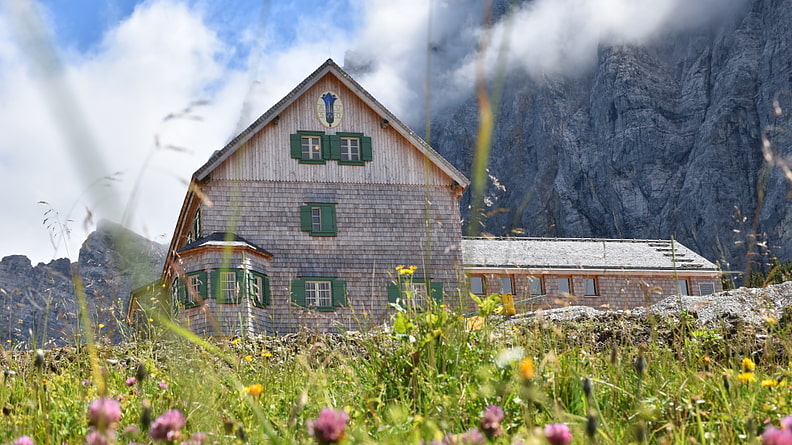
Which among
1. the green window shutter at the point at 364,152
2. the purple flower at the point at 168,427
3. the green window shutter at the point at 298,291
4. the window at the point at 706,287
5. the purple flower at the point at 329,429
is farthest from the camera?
the window at the point at 706,287

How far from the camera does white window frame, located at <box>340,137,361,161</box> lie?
80.8 feet

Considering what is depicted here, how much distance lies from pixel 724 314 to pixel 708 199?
72.3 metres

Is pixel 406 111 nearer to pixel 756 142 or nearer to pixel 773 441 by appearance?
pixel 756 142

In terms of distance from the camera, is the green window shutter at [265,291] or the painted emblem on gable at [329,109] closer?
the green window shutter at [265,291]

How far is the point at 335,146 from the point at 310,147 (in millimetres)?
741

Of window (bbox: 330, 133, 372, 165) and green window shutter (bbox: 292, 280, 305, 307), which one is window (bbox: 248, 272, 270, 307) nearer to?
green window shutter (bbox: 292, 280, 305, 307)

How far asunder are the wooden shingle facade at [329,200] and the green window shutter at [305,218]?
0.03m

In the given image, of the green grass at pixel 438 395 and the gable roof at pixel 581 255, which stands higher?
the gable roof at pixel 581 255

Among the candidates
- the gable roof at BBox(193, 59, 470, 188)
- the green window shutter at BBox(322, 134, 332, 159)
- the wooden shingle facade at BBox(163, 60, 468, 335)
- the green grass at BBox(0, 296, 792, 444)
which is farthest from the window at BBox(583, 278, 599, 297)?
the green grass at BBox(0, 296, 792, 444)

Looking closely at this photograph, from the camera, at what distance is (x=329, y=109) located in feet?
81.5

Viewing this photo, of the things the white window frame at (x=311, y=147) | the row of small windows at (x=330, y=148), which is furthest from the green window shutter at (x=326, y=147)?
the white window frame at (x=311, y=147)

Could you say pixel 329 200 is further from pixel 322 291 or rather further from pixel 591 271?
pixel 591 271

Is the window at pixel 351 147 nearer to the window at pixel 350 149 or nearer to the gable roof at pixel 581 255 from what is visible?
the window at pixel 350 149

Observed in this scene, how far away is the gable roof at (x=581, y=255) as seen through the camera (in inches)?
1252
